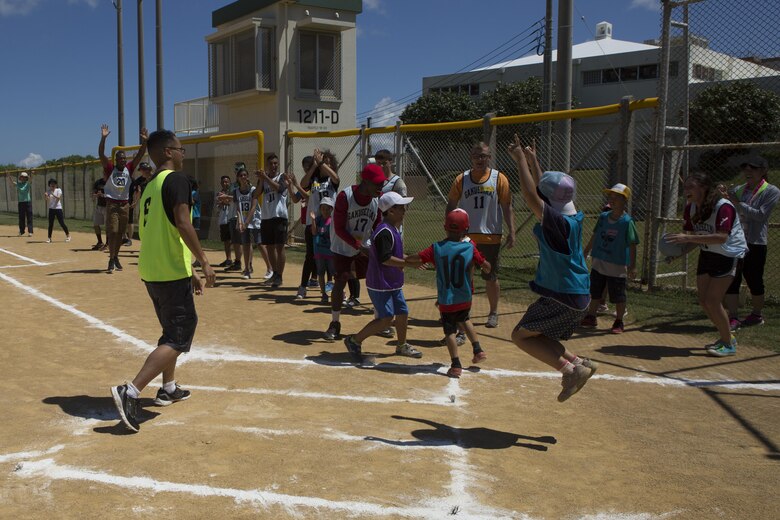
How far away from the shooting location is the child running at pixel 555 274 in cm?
468

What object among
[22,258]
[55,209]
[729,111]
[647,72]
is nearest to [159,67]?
[55,209]

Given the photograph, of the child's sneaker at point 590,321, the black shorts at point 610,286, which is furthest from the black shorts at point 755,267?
the child's sneaker at point 590,321

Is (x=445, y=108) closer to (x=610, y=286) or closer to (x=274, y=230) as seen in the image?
(x=274, y=230)

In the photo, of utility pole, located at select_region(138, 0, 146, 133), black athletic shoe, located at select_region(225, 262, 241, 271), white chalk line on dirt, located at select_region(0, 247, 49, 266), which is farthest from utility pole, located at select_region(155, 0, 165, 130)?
black athletic shoe, located at select_region(225, 262, 241, 271)

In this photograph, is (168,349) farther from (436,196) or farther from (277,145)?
(277,145)

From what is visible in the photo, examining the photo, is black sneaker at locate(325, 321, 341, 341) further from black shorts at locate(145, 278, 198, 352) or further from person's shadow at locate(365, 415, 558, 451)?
person's shadow at locate(365, 415, 558, 451)

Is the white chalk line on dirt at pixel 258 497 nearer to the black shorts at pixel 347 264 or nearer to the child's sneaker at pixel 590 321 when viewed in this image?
the black shorts at pixel 347 264

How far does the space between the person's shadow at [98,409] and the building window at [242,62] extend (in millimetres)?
16610

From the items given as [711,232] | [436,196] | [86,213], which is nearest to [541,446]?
[711,232]

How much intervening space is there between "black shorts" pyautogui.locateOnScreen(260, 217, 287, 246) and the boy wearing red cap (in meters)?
3.45

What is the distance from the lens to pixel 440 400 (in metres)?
5.61

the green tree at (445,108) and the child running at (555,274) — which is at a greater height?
the green tree at (445,108)

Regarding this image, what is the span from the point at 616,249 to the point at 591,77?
51.4 meters

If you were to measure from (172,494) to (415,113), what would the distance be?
44010 mm
